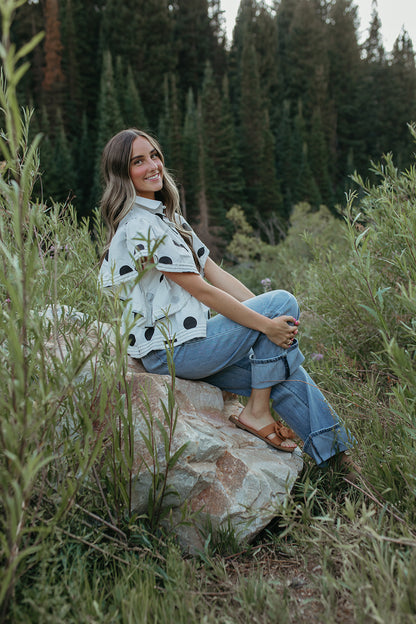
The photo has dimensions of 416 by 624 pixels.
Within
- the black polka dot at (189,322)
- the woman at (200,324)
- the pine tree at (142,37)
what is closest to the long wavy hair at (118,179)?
the woman at (200,324)

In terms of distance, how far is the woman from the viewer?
2.43 metres

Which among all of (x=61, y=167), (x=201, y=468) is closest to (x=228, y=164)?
(x=61, y=167)

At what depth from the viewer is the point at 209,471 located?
217 centimetres

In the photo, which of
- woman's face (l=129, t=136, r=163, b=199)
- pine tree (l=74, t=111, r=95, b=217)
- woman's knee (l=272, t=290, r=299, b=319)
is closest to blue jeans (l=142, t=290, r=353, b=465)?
woman's knee (l=272, t=290, r=299, b=319)

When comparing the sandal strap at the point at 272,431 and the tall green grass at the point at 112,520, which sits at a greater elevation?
the tall green grass at the point at 112,520

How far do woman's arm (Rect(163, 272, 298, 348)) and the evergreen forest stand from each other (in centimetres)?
2278

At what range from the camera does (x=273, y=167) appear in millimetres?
39156

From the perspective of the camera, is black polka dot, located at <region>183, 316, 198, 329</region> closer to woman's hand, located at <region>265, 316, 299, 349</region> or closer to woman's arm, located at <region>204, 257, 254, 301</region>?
woman's hand, located at <region>265, 316, 299, 349</region>

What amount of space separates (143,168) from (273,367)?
1154 millimetres

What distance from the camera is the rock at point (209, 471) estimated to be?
6.78 feet

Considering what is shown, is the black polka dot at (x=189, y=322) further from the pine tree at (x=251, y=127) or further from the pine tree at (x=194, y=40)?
the pine tree at (x=194, y=40)

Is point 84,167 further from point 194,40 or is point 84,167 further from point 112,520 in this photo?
point 112,520

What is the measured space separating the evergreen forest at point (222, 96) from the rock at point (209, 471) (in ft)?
75.1

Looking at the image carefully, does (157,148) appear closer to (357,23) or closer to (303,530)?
(303,530)
